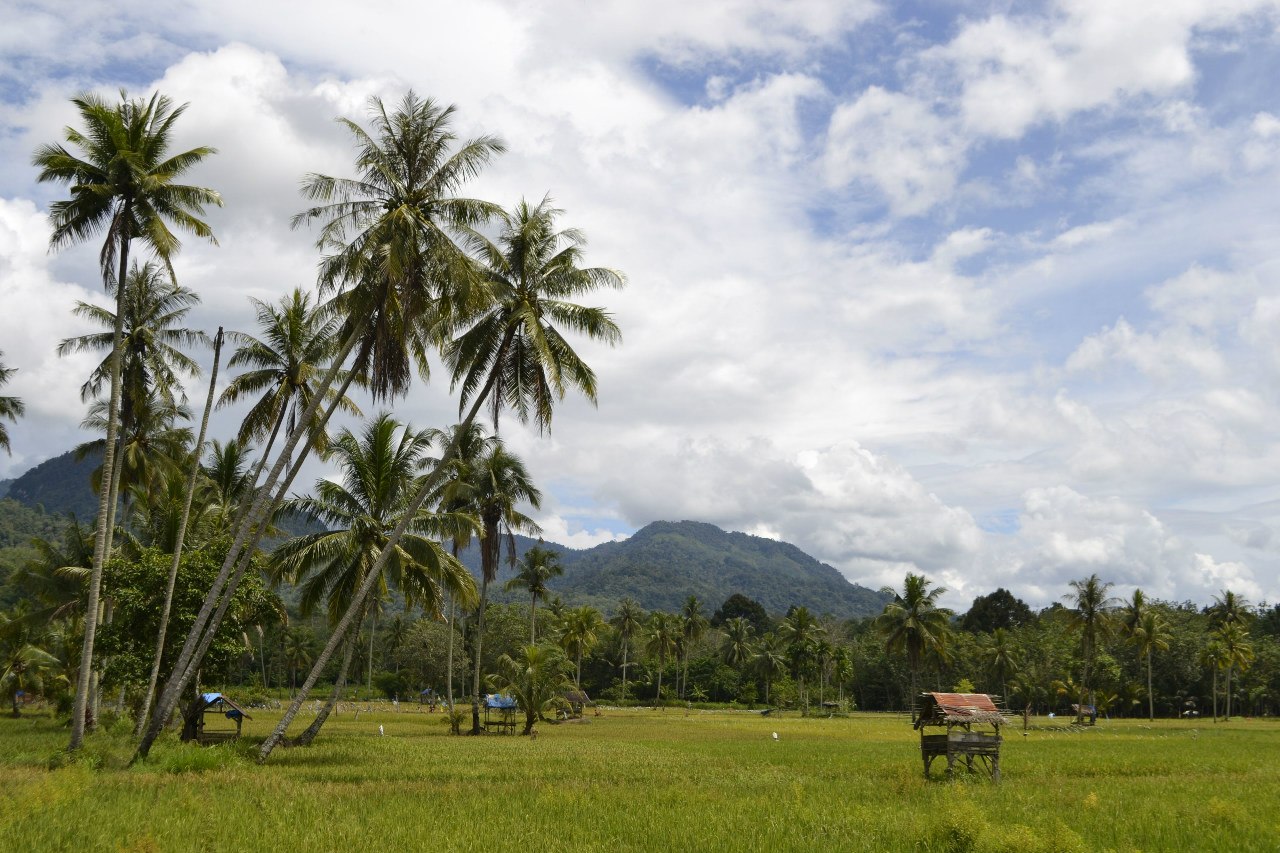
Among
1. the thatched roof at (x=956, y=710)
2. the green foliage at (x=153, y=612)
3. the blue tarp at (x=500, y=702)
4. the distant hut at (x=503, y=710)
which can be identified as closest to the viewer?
the thatched roof at (x=956, y=710)

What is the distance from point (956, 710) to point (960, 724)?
667mm

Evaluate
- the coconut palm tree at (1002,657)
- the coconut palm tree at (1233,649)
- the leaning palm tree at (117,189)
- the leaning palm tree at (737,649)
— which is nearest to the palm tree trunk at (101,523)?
the leaning palm tree at (117,189)

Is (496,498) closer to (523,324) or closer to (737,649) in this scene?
(523,324)

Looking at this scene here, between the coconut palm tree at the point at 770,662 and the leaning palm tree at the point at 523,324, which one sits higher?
the leaning palm tree at the point at 523,324

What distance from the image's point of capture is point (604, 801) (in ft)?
54.5

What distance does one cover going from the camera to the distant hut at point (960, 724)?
22.4 m

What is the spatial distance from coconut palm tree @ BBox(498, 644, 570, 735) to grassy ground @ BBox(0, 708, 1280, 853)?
9.66 m

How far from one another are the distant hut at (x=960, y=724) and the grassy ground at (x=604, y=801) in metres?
0.82

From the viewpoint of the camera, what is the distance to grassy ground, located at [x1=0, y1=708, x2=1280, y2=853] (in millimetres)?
12656

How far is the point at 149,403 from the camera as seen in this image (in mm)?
30516

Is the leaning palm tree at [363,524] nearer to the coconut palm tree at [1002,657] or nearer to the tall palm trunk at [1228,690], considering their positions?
the coconut palm tree at [1002,657]

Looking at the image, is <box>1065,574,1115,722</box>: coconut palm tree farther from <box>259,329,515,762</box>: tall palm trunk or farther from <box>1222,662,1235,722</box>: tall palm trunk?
<box>259,329,515,762</box>: tall palm trunk

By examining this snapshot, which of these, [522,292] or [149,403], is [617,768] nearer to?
[522,292]

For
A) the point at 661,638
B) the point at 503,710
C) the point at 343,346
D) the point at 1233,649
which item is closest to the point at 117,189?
the point at 343,346
